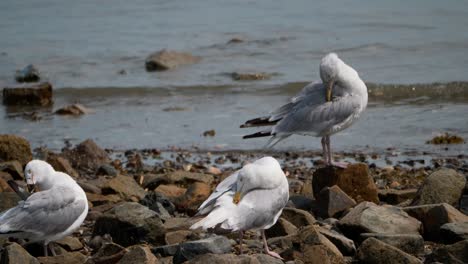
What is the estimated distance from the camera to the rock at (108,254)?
20.2 ft

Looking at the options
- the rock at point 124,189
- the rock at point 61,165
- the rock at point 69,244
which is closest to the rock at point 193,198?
the rock at point 124,189

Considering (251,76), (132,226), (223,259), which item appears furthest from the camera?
(251,76)

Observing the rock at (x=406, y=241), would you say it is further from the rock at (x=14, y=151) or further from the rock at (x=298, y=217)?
the rock at (x=14, y=151)

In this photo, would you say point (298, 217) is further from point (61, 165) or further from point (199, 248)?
point (61, 165)

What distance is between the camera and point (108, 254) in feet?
21.1

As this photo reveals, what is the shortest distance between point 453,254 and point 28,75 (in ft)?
45.9

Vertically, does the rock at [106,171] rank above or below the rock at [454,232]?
below

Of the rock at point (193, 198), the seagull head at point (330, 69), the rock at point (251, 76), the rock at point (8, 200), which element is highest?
the seagull head at point (330, 69)

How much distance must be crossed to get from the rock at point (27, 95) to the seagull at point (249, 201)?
9.69m

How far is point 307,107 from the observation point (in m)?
8.97

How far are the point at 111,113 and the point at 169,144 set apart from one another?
119 inches

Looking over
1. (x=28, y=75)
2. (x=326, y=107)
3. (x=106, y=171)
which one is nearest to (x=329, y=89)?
(x=326, y=107)

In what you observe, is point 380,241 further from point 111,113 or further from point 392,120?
point 111,113

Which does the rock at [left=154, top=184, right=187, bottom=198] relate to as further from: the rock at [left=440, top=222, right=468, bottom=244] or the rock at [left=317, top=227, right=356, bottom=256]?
the rock at [left=440, top=222, right=468, bottom=244]
